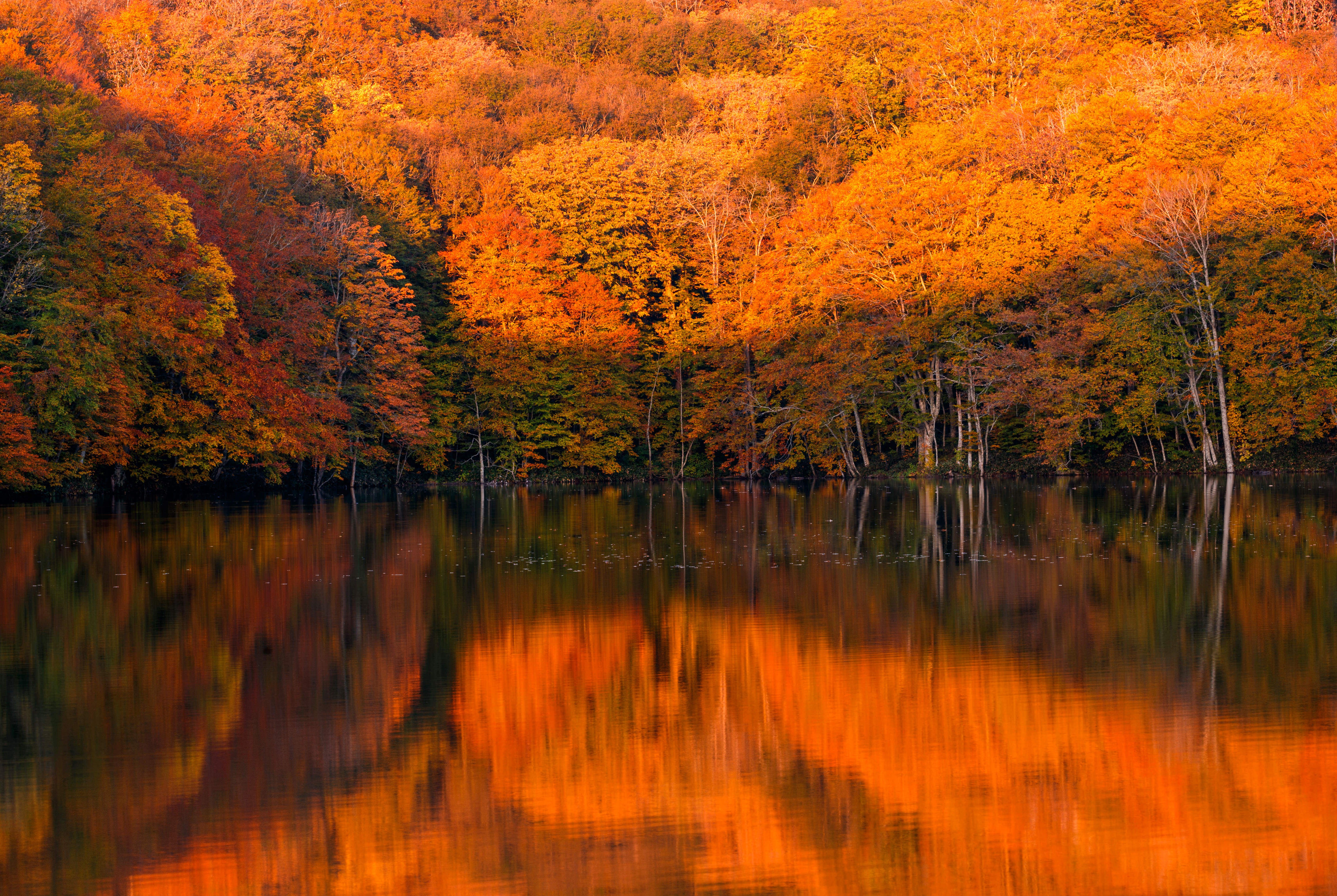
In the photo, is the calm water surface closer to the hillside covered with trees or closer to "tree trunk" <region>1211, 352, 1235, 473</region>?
the hillside covered with trees

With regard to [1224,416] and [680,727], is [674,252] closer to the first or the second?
[1224,416]

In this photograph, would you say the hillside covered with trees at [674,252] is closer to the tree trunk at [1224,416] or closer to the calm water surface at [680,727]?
the tree trunk at [1224,416]

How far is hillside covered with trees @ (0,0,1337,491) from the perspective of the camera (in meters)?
39.3

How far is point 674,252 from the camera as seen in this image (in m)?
57.1

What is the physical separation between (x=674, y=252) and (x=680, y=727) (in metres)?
49.3

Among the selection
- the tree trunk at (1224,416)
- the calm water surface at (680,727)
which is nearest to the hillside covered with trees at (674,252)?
the tree trunk at (1224,416)

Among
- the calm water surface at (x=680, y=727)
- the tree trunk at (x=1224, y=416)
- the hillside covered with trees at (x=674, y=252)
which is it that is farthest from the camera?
the tree trunk at (x=1224, y=416)

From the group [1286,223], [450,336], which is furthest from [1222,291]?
[450,336]

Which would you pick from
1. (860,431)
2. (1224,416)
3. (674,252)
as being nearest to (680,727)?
(1224,416)

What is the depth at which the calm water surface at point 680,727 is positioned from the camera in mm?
6207

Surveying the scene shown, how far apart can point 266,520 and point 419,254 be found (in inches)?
996

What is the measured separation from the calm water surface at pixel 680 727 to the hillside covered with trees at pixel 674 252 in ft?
72.0

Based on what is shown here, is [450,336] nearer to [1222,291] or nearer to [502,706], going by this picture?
[1222,291]

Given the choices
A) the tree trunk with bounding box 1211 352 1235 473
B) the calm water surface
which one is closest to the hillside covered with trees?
the tree trunk with bounding box 1211 352 1235 473
